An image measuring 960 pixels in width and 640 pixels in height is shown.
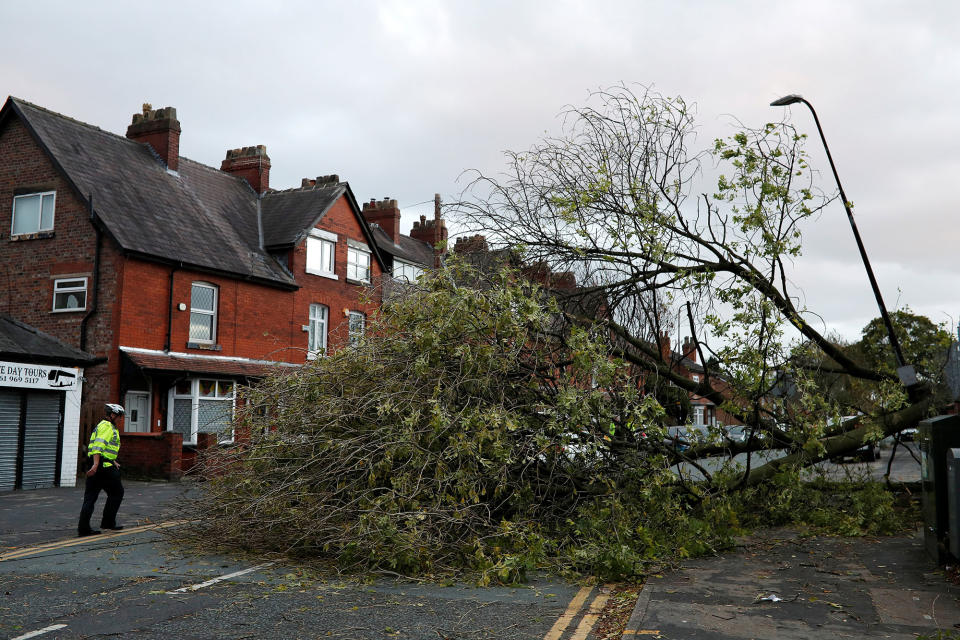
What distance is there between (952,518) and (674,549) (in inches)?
110

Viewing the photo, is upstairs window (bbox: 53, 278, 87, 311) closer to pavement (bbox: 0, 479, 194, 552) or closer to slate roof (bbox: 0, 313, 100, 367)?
slate roof (bbox: 0, 313, 100, 367)

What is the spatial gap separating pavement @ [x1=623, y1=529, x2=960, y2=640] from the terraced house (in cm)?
1167

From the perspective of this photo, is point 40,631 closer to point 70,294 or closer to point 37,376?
point 37,376

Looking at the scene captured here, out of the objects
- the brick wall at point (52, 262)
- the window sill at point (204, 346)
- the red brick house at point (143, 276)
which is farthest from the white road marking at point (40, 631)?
the window sill at point (204, 346)

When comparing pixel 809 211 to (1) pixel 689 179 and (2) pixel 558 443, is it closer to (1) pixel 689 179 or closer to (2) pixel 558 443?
(1) pixel 689 179

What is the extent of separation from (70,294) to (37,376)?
3548mm

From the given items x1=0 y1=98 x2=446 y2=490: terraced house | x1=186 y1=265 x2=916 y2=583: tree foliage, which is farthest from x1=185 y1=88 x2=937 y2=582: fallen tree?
x1=0 y1=98 x2=446 y2=490: terraced house

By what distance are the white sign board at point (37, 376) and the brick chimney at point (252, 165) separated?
11.6 m

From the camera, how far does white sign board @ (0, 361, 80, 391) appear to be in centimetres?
1770

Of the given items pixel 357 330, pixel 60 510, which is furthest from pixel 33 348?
pixel 357 330

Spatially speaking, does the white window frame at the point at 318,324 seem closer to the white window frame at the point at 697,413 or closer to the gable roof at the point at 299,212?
the gable roof at the point at 299,212

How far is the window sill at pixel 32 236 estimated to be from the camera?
71.6 ft

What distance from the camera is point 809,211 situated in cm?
1062

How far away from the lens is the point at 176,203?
2455 centimetres
